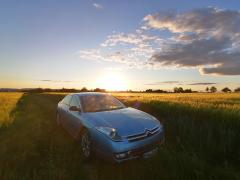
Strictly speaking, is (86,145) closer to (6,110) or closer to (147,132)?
(147,132)

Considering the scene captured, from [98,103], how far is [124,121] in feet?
5.61

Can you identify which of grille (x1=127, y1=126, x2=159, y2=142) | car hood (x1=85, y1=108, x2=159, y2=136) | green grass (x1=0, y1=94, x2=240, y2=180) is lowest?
green grass (x1=0, y1=94, x2=240, y2=180)

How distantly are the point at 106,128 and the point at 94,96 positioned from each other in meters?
2.41

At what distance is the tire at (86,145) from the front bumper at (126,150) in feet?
1.25

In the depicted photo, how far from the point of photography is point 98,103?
752 cm

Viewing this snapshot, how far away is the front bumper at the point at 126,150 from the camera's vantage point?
5352 mm

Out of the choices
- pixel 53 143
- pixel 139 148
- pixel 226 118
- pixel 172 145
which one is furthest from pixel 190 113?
pixel 53 143

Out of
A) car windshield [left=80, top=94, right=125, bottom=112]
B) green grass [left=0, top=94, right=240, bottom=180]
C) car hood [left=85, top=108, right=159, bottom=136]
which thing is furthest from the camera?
car windshield [left=80, top=94, right=125, bottom=112]

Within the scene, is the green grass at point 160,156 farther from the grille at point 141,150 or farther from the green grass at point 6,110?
the green grass at point 6,110

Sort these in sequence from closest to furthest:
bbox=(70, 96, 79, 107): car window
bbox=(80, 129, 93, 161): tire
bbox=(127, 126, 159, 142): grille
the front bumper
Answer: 1. the front bumper
2. bbox=(127, 126, 159, 142): grille
3. bbox=(80, 129, 93, 161): tire
4. bbox=(70, 96, 79, 107): car window

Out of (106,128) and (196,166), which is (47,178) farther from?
(196,166)

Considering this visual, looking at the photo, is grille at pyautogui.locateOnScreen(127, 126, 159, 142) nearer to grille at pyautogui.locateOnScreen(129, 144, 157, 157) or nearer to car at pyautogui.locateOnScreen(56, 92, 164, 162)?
car at pyautogui.locateOnScreen(56, 92, 164, 162)

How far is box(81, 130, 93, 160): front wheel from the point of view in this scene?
240 inches

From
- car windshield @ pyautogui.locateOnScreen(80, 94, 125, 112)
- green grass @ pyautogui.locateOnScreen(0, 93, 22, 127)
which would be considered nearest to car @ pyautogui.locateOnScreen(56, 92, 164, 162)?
car windshield @ pyautogui.locateOnScreen(80, 94, 125, 112)
